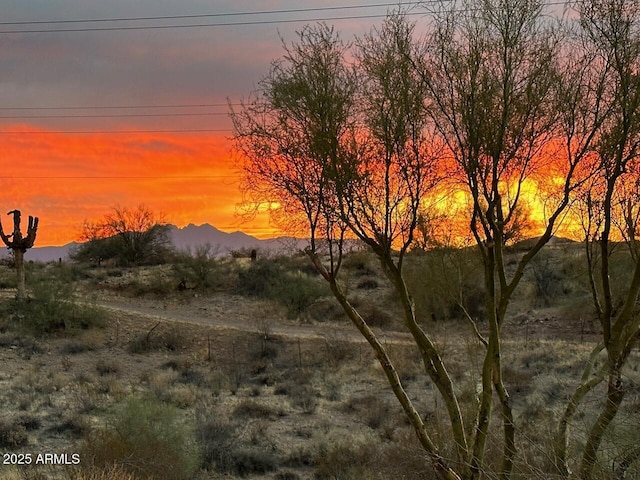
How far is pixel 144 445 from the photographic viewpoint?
15141 millimetres

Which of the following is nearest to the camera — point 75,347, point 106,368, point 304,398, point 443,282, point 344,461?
point 344,461

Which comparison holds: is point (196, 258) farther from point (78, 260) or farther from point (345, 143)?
point (345, 143)

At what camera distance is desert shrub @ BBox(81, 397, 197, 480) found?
14242 mm

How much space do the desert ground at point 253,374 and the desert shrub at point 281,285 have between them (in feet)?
0.51

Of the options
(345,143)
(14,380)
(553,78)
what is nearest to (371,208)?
(345,143)

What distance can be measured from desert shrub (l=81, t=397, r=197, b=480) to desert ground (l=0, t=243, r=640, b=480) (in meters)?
0.05

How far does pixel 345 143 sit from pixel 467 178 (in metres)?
2.29

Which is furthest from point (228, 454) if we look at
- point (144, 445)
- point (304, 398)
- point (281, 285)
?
point (281, 285)

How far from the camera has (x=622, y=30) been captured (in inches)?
416

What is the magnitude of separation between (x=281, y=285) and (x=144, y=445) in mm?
33131

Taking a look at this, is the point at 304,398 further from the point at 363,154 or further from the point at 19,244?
the point at 19,244

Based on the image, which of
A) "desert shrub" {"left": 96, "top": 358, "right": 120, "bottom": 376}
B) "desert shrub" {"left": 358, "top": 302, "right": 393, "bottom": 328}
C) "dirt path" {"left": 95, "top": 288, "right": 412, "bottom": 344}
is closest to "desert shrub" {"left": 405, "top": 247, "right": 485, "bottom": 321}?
"dirt path" {"left": 95, "top": 288, "right": 412, "bottom": 344}

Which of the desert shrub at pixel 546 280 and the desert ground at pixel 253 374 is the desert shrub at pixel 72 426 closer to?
the desert ground at pixel 253 374

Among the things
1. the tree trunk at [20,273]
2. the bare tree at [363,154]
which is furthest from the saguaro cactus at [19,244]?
the bare tree at [363,154]
